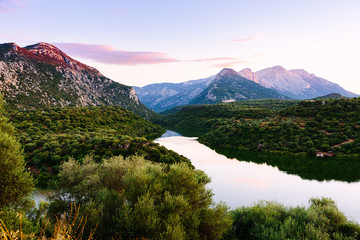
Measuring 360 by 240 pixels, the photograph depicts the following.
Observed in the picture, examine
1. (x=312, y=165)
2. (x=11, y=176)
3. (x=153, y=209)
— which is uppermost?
(x=11, y=176)

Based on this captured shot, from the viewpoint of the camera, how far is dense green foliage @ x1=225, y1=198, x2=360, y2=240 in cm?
2012

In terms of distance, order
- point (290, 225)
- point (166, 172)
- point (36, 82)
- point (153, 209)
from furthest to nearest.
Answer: point (36, 82) → point (166, 172) → point (290, 225) → point (153, 209)

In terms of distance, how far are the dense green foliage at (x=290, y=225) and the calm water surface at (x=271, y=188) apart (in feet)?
33.8

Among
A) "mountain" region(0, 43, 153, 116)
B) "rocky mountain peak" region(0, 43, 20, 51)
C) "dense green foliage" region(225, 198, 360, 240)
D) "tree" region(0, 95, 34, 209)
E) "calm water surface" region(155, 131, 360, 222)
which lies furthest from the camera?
"rocky mountain peak" region(0, 43, 20, 51)

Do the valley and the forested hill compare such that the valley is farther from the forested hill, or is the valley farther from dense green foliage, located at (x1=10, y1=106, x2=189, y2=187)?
the forested hill

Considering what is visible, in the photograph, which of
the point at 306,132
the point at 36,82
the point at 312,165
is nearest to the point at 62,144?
the point at 312,165

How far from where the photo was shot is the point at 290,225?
70.3 feet

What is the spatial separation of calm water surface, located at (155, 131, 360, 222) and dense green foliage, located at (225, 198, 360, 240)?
10312 millimetres

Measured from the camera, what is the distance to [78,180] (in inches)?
1161

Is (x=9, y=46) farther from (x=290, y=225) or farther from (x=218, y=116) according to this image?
(x=290, y=225)


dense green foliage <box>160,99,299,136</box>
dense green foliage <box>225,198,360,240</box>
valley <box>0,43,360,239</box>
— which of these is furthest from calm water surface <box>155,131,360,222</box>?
dense green foliage <box>160,99,299,136</box>

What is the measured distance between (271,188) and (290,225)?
91.7 ft

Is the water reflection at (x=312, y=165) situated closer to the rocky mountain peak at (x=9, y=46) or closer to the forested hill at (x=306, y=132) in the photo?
the forested hill at (x=306, y=132)

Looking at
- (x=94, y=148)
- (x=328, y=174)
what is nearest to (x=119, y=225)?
(x=94, y=148)
